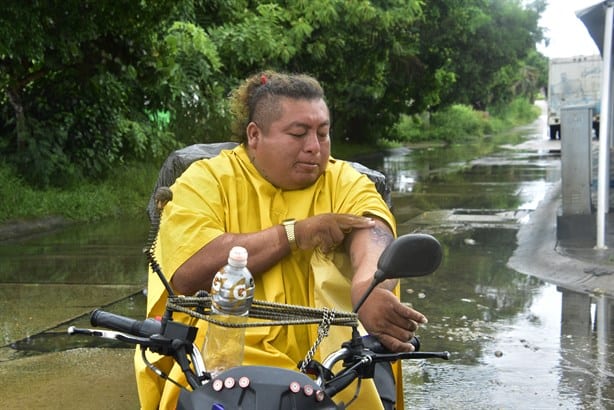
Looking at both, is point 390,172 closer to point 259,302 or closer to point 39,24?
point 39,24

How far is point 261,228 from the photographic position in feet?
10.2

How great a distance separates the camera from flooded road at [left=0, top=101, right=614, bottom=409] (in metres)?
5.12

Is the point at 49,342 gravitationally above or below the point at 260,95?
below

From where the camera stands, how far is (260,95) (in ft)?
10.6

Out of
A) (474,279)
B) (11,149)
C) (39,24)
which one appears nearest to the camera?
(474,279)

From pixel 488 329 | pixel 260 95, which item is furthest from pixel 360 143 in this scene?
pixel 260 95

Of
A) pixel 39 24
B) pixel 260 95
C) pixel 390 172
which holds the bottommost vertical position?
pixel 390 172

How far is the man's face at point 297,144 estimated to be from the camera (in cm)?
311

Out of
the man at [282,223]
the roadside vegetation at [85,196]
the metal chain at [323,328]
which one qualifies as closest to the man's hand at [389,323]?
the man at [282,223]

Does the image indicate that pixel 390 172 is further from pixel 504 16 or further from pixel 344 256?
pixel 344 256

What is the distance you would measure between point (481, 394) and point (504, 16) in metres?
24.5

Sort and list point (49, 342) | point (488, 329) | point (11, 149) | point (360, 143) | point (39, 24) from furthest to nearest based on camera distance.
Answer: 1. point (360, 143)
2. point (11, 149)
3. point (39, 24)
4. point (488, 329)
5. point (49, 342)

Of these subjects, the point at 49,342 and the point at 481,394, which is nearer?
the point at 481,394

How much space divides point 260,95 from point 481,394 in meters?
2.61
